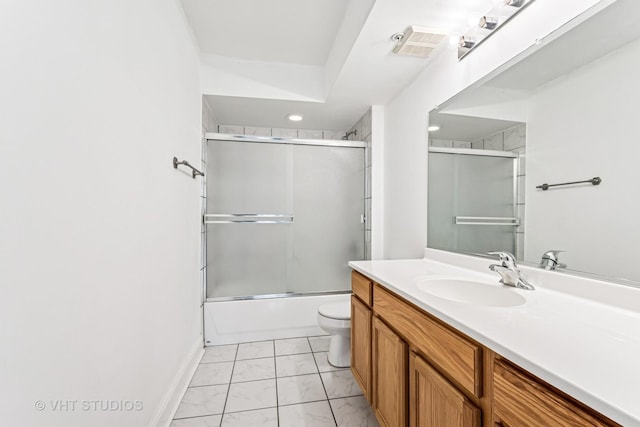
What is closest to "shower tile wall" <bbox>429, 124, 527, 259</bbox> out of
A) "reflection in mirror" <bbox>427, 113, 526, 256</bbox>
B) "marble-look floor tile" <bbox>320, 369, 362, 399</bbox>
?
"reflection in mirror" <bbox>427, 113, 526, 256</bbox>

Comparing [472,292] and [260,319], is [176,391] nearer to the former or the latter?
[260,319]

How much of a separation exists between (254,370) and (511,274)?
5.80 ft

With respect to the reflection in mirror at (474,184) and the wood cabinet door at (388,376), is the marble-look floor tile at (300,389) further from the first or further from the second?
the reflection in mirror at (474,184)

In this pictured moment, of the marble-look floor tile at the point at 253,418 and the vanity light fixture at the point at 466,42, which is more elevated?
the vanity light fixture at the point at 466,42

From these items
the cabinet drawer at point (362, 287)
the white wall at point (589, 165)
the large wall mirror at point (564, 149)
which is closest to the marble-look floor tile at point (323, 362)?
the cabinet drawer at point (362, 287)

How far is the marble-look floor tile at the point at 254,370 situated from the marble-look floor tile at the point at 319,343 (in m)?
0.38

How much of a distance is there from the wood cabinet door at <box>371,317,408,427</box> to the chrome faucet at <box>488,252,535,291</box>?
19.5 inches

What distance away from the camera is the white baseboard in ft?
4.58

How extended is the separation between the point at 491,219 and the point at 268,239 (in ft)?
6.04

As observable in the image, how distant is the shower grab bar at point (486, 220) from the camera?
4.21ft

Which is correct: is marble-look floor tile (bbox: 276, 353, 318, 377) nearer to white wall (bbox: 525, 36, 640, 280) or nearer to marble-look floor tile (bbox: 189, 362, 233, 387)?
marble-look floor tile (bbox: 189, 362, 233, 387)

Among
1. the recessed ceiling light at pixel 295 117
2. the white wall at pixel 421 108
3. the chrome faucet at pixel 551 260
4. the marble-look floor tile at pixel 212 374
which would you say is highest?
the recessed ceiling light at pixel 295 117

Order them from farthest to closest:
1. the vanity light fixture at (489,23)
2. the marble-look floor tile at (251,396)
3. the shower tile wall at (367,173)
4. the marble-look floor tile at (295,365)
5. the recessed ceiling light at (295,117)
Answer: the recessed ceiling light at (295,117)
the shower tile wall at (367,173)
the marble-look floor tile at (295,365)
the marble-look floor tile at (251,396)
the vanity light fixture at (489,23)

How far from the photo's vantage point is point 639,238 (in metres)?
0.81
